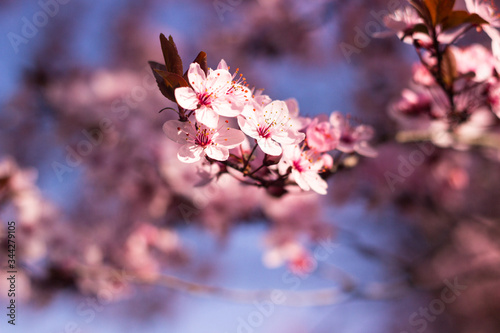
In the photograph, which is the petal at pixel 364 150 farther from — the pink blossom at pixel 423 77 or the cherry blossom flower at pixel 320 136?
the pink blossom at pixel 423 77

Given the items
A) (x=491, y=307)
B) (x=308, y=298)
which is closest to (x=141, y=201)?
(x=308, y=298)

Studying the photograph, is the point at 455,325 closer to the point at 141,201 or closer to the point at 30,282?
the point at 141,201

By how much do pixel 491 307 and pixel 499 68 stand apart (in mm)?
5651

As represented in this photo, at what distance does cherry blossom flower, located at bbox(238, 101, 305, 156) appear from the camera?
2.31 ft

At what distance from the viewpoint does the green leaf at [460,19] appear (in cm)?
85

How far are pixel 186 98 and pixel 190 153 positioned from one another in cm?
11

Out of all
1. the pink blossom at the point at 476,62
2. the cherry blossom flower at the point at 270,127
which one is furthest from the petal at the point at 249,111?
the pink blossom at the point at 476,62

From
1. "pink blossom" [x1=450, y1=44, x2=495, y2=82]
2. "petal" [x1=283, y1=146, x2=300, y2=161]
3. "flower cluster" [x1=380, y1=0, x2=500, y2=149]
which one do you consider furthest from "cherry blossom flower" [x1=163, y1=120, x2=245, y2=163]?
"pink blossom" [x1=450, y1=44, x2=495, y2=82]

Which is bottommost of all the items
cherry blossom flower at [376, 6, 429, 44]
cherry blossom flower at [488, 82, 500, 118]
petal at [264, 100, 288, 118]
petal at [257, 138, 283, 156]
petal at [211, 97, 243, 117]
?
petal at [257, 138, 283, 156]

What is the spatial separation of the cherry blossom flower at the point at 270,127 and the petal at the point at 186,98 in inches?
3.8

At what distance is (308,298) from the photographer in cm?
173

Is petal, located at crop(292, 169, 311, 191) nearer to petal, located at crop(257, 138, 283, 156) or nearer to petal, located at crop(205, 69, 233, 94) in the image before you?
petal, located at crop(257, 138, 283, 156)

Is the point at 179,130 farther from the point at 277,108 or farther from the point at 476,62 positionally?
the point at 476,62

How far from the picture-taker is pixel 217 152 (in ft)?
2.27
